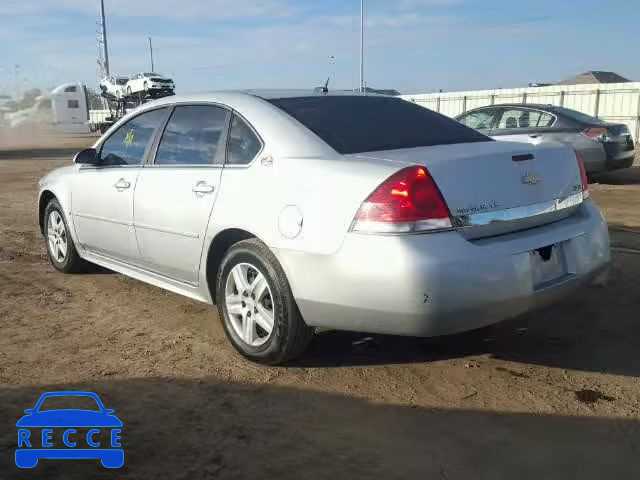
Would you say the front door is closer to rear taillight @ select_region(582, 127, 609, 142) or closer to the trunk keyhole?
the trunk keyhole

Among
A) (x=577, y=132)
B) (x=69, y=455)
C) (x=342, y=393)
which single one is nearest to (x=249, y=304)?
(x=342, y=393)

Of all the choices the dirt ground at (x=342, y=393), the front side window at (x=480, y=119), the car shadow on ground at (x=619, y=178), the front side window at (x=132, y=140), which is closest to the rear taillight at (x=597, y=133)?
the car shadow on ground at (x=619, y=178)

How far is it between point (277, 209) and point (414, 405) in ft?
4.06

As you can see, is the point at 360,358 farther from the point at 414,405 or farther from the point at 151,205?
A: the point at 151,205

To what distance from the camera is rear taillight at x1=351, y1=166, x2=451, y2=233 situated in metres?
2.93

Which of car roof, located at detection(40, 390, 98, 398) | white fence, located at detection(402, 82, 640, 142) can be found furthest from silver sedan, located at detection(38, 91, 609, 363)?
white fence, located at detection(402, 82, 640, 142)

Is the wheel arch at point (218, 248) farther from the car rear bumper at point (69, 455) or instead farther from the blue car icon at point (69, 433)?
the car rear bumper at point (69, 455)

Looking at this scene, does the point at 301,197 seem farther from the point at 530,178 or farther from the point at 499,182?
the point at 530,178

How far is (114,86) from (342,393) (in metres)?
39.8

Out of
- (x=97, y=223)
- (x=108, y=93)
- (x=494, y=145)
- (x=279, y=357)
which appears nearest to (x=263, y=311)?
(x=279, y=357)

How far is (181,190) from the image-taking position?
3982 mm

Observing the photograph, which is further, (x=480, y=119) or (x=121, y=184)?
(x=480, y=119)

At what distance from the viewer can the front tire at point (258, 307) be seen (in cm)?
336

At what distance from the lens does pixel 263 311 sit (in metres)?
3.54
